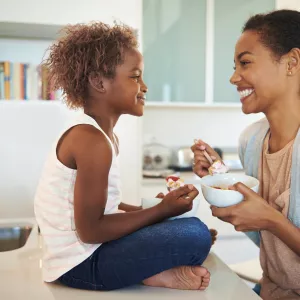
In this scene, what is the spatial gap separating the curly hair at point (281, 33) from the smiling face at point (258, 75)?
0.05 ft

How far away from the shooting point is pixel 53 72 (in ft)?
3.99

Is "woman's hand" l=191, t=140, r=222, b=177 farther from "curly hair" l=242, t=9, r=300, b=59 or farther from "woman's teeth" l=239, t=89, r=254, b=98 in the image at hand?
"curly hair" l=242, t=9, r=300, b=59

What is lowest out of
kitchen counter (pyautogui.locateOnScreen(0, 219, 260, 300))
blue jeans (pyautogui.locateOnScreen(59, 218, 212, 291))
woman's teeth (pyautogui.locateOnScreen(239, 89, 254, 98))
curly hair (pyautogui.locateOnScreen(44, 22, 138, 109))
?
kitchen counter (pyautogui.locateOnScreen(0, 219, 260, 300))

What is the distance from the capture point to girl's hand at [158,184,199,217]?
100cm

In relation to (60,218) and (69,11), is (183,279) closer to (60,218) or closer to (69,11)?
(60,218)

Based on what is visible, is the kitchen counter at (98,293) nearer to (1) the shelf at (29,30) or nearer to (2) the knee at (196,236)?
(2) the knee at (196,236)

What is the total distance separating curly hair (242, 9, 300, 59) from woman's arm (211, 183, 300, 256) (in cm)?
43

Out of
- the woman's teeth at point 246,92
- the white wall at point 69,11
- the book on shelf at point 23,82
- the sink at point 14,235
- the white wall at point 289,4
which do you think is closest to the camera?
the woman's teeth at point 246,92

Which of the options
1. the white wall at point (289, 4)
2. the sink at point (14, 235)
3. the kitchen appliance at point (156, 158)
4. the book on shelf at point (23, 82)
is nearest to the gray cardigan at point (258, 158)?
the sink at point (14, 235)

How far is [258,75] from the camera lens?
1152mm

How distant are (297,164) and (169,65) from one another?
1990 mm

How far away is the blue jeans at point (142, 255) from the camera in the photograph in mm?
963

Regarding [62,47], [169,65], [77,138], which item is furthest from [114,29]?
[169,65]

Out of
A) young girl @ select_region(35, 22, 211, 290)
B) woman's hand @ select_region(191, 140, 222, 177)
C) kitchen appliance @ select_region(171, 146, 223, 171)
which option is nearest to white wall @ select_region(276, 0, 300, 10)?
kitchen appliance @ select_region(171, 146, 223, 171)
